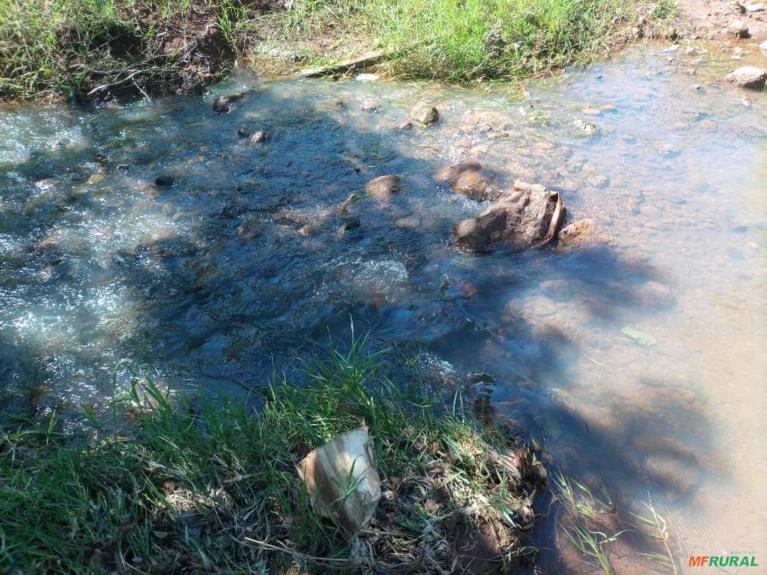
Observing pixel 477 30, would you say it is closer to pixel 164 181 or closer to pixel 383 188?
pixel 383 188

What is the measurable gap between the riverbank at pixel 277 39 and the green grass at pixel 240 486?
360 centimetres

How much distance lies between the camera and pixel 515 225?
346cm

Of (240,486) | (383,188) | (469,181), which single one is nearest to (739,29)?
(469,181)

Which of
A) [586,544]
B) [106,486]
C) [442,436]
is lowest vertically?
[586,544]

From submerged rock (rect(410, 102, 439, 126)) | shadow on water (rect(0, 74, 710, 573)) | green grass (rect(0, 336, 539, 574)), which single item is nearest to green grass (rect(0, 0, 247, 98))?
shadow on water (rect(0, 74, 710, 573))

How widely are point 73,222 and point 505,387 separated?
2.70 metres

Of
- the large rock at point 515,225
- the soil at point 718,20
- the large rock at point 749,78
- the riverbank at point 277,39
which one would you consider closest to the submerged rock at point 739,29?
the soil at point 718,20

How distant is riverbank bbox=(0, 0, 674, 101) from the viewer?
4965 mm

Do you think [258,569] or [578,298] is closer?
[258,569]

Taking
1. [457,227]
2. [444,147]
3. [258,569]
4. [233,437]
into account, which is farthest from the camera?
[444,147]

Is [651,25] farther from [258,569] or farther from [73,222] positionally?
[258,569]

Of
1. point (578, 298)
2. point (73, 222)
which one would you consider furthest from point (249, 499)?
point (73, 222)

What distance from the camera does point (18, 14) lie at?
16.4 feet

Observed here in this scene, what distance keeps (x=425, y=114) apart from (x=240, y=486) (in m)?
3.44
